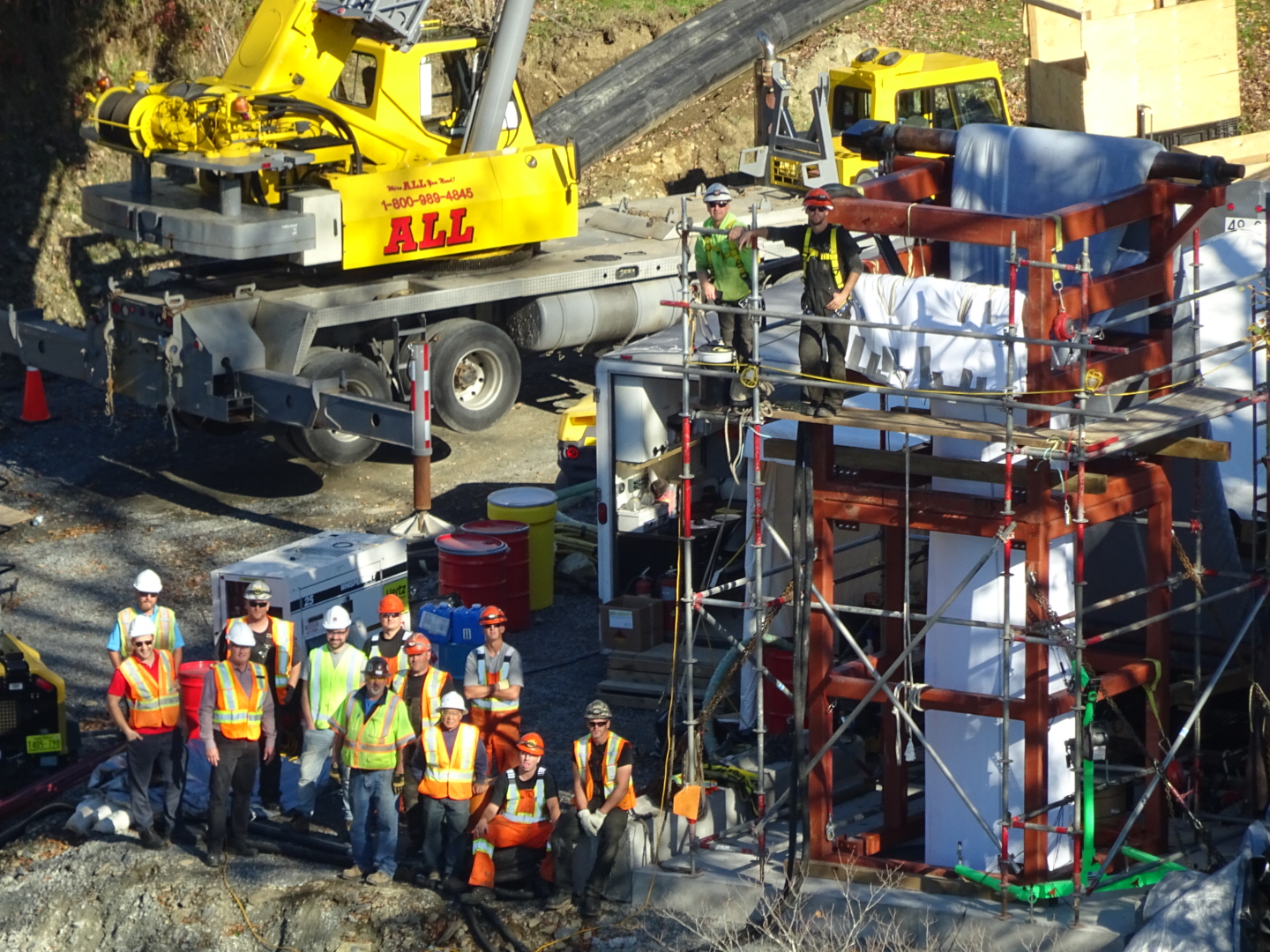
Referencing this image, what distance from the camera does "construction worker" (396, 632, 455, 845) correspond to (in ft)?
37.2

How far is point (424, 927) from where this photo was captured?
10828 mm

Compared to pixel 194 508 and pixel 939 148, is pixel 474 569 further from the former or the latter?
pixel 939 148

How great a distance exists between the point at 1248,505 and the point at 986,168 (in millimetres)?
2843

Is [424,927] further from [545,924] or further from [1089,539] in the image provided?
[1089,539]

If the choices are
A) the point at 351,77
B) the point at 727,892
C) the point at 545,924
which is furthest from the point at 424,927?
the point at 351,77

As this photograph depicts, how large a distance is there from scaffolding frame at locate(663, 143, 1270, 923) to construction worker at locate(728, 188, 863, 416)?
0.34ft

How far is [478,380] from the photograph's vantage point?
63.2 ft

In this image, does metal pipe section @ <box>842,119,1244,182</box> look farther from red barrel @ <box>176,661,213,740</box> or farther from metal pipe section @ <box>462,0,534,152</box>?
metal pipe section @ <box>462,0,534,152</box>

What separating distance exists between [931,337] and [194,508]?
31.3 feet

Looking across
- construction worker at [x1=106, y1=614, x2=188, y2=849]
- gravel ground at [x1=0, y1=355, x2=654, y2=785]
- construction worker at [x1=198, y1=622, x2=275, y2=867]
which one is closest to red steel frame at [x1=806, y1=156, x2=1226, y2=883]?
gravel ground at [x1=0, y1=355, x2=654, y2=785]

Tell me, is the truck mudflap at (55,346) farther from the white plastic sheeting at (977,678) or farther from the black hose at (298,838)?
the white plastic sheeting at (977,678)

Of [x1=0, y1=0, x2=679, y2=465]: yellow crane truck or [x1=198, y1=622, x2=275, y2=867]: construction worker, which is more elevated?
[x1=0, y1=0, x2=679, y2=465]: yellow crane truck

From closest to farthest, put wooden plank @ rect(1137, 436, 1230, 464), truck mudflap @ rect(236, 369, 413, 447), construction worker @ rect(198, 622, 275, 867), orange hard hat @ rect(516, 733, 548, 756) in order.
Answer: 1. wooden plank @ rect(1137, 436, 1230, 464)
2. orange hard hat @ rect(516, 733, 548, 756)
3. construction worker @ rect(198, 622, 275, 867)
4. truck mudflap @ rect(236, 369, 413, 447)

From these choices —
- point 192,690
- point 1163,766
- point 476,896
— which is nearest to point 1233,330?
point 1163,766
